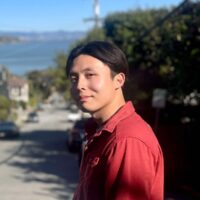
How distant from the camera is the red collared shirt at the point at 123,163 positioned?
2.25 meters

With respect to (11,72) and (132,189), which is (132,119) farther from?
(11,72)

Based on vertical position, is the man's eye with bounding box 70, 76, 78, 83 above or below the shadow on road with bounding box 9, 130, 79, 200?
above

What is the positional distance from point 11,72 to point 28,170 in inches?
3665

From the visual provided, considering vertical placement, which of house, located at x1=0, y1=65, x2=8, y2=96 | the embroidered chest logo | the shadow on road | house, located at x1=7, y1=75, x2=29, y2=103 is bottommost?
house, located at x1=7, y1=75, x2=29, y2=103

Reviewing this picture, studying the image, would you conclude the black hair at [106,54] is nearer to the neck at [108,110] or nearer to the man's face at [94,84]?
the man's face at [94,84]

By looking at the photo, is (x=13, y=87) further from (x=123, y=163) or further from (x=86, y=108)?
(x=123, y=163)

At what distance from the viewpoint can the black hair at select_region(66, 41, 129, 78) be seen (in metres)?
2.51

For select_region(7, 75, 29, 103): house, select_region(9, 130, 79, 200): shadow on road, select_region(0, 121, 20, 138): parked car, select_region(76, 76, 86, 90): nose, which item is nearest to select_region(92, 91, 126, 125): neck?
select_region(76, 76, 86, 90): nose

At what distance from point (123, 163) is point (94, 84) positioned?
1.35 feet

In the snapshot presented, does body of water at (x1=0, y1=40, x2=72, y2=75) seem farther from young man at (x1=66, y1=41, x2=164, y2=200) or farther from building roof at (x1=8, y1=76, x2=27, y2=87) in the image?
young man at (x1=66, y1=41, x2=164, y2=200)

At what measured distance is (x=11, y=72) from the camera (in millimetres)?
111438

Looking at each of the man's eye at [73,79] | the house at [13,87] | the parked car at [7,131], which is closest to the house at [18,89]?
the house at [13,87]

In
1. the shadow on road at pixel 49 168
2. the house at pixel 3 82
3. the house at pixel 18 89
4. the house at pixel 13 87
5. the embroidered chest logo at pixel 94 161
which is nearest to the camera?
the embroidered chest logo at pixel 94 161

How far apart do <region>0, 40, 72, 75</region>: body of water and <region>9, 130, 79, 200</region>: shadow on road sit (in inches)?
1136
